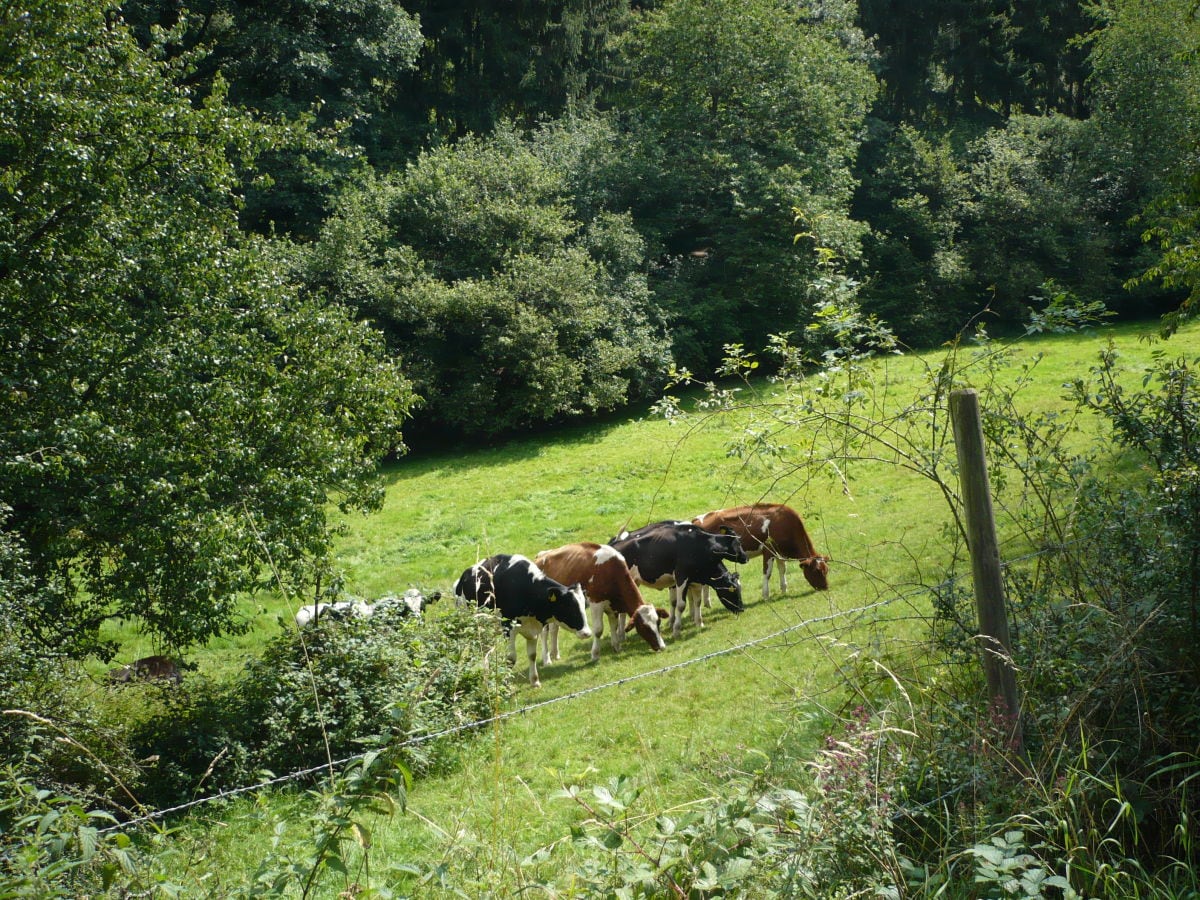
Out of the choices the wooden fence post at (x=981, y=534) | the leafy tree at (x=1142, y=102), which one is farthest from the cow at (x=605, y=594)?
the leafy tree at (x=1142, y=102)

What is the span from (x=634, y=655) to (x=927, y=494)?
26.8 feet

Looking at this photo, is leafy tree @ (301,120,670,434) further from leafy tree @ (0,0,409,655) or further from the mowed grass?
leafy tree @ (0,0,409,655)

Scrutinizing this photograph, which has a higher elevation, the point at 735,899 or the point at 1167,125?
the point at 1167,125

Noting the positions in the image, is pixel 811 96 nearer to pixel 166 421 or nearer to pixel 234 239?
pixel 234 239

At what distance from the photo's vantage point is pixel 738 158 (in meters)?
34.8

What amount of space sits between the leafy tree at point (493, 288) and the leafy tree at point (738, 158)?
3.50 meters

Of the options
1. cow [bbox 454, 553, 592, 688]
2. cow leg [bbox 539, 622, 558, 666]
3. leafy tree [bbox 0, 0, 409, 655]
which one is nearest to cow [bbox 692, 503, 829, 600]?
cow leg [bbox 539, 622, 558, 666]

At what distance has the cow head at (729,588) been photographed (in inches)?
554

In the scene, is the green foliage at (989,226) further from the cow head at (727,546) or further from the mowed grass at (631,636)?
the cow head at (727,546)

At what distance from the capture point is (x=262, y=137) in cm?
1298

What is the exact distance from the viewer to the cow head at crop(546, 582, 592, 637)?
1303 cm

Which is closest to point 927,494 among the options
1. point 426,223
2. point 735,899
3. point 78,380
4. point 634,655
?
point 634,655

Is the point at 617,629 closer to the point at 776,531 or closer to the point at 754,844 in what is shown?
the point at 776,531

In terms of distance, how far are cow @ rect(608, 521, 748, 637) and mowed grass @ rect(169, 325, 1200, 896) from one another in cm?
37
